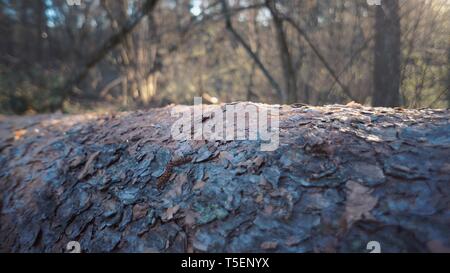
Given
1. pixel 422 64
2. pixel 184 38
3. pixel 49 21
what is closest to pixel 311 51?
pixel 422 64

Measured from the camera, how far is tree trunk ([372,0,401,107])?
2566 mm

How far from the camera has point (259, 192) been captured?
1363 millimetres

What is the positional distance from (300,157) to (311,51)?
89.7 inches

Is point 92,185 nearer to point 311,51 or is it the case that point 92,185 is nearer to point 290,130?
point 290,130

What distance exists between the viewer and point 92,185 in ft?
5.76

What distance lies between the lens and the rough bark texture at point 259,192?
1173 mm

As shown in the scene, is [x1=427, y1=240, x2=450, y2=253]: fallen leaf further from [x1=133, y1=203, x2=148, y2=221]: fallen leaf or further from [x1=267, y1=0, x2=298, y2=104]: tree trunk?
[x1=267, y1=0, x2=298, y2=104]: tree trunk

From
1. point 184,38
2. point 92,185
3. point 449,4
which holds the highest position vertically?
point 184,38

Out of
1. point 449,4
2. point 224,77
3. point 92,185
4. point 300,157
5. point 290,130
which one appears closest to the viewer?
point 300,157

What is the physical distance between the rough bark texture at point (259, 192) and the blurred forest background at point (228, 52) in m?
1.12

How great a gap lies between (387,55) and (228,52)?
383cm

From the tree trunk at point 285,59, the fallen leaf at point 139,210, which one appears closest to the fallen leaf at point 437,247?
the fallen leaf at point 139,210

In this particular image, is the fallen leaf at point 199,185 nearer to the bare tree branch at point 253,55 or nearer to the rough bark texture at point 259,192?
the rough bark texture at point 259,192

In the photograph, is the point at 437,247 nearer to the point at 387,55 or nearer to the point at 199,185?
the point at 199,185
